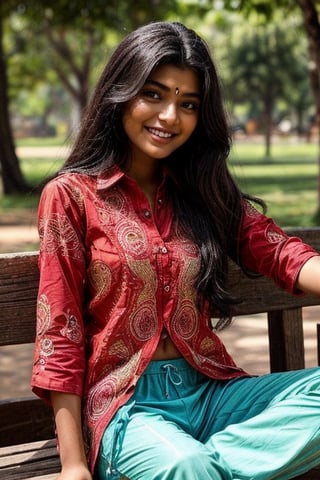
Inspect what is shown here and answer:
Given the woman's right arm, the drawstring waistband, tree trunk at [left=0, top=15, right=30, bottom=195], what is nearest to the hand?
the woman's right arm

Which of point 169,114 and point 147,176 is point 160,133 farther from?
point 147,176

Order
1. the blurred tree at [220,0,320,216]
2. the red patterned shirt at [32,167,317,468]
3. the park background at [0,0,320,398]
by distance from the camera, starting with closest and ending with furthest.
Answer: the red patterned shirt at [32,167,317,468] < the park background at [0,0,320,398] < the blurred tree at [220,0,320,216]

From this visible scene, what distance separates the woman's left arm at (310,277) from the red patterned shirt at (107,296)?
306 mm

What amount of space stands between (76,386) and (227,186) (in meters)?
0.83

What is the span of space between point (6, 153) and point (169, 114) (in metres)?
16.1

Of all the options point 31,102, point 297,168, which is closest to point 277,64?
point 297,168

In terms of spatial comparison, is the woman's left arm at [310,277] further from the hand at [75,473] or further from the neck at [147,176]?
the hand at [75,473]

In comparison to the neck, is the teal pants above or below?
below

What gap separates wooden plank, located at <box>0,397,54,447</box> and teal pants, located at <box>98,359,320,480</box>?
0.76 metres

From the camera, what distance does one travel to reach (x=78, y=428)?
2.49 m

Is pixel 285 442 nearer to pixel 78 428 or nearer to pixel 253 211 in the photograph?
pixel 78 428

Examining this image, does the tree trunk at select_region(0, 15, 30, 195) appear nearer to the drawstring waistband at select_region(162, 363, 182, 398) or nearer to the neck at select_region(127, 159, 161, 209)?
the neck at select_region(127, 159, 161, 209)

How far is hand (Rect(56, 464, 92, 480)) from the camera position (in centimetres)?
239

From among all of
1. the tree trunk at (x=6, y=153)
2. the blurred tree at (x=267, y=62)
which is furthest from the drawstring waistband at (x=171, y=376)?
the blurred tree at (x=267, y=62)
